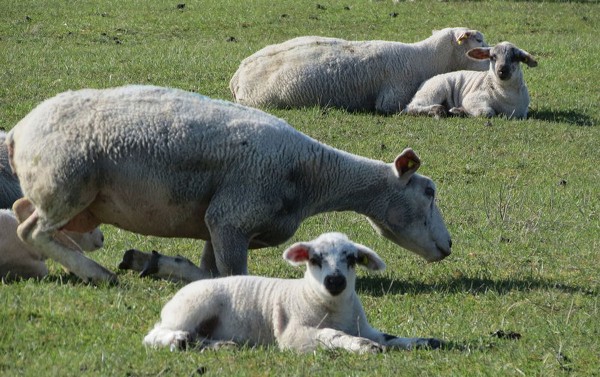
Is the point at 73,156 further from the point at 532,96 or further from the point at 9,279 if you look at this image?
the point at 532,96

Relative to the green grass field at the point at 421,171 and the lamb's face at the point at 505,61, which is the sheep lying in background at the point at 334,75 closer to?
the green grass field at the point at 421,171

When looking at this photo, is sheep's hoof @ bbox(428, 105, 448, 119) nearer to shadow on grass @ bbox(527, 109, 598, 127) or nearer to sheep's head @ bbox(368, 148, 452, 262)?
shadow on grass @ bbox(527, 109, 598, 127)

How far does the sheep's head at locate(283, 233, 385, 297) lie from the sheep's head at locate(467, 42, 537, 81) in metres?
10.9

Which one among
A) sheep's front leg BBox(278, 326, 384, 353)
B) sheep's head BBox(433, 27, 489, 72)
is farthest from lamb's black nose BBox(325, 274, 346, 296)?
sheep's head BBox(433, 27, 489, 72)

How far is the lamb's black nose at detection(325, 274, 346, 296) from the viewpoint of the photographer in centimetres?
779

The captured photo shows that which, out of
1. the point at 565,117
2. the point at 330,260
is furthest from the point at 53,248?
the point at 565,117

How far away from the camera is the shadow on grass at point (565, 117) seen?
1845cm

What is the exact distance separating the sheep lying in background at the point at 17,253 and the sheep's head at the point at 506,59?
970 cm

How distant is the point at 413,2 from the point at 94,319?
73.6 ft

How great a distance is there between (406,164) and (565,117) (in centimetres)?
869

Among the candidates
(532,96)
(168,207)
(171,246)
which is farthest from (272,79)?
(168,207)

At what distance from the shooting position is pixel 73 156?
9.62 m

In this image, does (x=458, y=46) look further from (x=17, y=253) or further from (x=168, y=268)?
(x=17, y=253)

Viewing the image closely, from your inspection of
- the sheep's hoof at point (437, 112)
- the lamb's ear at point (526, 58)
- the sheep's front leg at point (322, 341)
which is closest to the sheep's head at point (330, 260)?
the sheep's front leg at point (322, 341)
